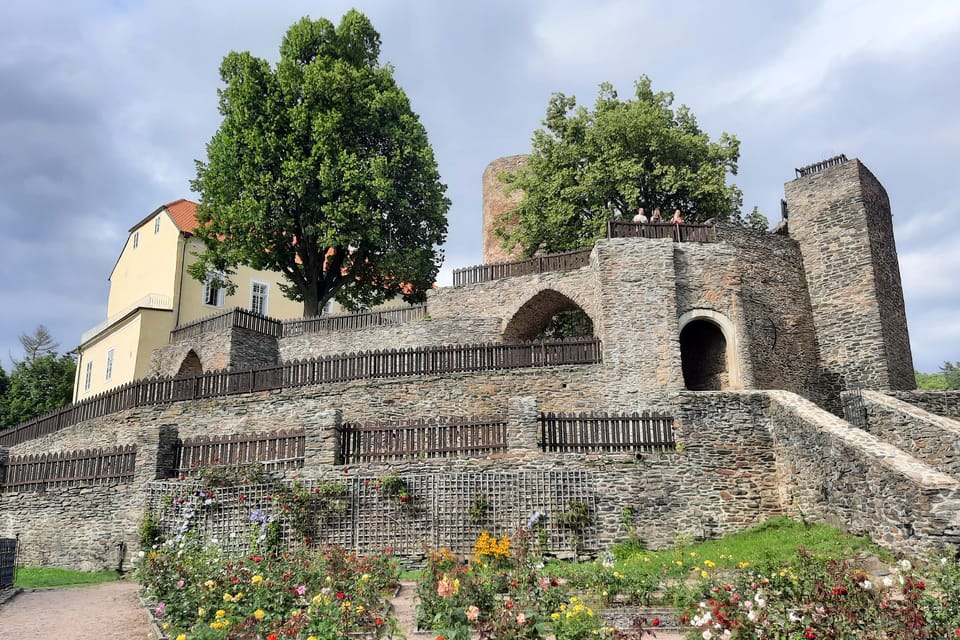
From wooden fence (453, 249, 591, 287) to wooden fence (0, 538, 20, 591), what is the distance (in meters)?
14.7

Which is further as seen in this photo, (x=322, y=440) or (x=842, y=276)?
(x=842, y=276)

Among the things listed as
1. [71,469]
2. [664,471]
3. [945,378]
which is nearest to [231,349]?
[71,469]

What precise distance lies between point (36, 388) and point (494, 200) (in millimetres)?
26965

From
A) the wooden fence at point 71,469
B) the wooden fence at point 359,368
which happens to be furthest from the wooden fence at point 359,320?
the wooden fence at point 71,469

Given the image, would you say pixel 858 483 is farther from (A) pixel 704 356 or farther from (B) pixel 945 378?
(B) pixel 945 378

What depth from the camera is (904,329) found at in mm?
22328

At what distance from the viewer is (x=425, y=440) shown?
14750 mm

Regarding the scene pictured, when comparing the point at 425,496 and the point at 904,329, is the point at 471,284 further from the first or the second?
the point at 904,329

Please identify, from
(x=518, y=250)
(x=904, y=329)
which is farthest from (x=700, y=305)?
(x=518, y=250)

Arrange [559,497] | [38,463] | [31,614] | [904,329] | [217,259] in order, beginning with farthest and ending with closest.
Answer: [217,259] → [904,329] → [38,463] → [559,497] → [31,614]

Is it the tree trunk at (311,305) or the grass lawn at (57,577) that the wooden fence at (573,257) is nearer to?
the tree trunk at (311,305)

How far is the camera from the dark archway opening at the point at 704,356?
20.2 meters

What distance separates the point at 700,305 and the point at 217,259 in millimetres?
18307

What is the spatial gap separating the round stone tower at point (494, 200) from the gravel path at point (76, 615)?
24.6 meters
